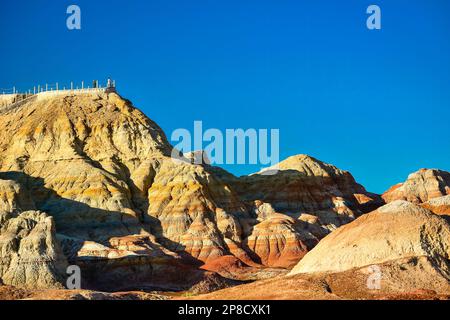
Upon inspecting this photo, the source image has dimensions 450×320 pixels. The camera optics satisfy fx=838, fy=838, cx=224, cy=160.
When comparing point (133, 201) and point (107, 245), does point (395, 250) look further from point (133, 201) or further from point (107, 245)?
point (133, 201)

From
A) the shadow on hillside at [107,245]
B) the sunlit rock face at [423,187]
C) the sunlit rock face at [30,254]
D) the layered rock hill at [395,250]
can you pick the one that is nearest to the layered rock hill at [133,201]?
the shadow on hillside at [107,245]

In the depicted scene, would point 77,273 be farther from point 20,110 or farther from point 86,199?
point 20,110

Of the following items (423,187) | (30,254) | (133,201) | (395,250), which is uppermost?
(423,187)

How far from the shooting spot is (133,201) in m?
113

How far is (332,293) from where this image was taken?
38812 mm

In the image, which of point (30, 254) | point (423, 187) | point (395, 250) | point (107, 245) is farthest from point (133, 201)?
point (395, 250)

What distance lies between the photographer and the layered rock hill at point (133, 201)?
89.9 metres

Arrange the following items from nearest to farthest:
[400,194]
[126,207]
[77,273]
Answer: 1. [77,273]
2. [126,207]
3. [400,194]

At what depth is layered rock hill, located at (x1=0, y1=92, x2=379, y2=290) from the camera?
89.9m
